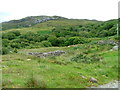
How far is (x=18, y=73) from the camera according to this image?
61.2 feet

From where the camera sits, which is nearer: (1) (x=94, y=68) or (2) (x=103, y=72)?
(2) (x=103, y=72)

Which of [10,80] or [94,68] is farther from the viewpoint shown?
[94,68]

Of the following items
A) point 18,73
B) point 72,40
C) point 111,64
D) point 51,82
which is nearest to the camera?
point 51,82

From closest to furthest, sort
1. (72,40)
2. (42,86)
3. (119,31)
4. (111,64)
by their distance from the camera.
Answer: (42,86) < (111,64) < (119,31) < (72,40)

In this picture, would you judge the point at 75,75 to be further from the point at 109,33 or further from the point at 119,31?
the point at 109,33

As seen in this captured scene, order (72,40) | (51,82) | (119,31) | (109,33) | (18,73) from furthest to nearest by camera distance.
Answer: (109,33)
(72,40)
(119,31)
(18,73)
(51,82)

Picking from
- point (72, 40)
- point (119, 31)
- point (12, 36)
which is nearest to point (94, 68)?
point (119, 31)

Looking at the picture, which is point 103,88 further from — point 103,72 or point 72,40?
point 72,40

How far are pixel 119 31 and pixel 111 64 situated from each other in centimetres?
2741

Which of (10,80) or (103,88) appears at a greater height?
(10,80)

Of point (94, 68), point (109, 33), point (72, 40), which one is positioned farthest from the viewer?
point (109, 33)

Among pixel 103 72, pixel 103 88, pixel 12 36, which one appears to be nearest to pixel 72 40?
pixel 12 36

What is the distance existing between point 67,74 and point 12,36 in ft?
246

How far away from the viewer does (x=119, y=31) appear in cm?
5053
